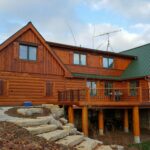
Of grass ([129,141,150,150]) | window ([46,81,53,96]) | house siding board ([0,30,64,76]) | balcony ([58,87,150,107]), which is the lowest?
grass ([129,141,150,150])

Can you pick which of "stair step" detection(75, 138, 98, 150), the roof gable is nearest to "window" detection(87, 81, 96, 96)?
the roof gable

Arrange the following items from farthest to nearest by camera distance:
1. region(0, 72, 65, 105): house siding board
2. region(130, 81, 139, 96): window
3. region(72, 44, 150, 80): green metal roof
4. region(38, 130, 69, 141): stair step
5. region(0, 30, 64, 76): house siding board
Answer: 1. region(130, 81, 139, 96): window
2. region(72, 44, 150, 80): green metal roof
3. region(0, 30, 64, 76): house siding board
4. region(0, 72, 65, 105): house siding board
5. region(38, 130, 69, 141): stair step

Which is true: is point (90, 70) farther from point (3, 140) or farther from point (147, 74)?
point (3, 140)

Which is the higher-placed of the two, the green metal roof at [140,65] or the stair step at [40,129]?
the green metal roof at [140,65]

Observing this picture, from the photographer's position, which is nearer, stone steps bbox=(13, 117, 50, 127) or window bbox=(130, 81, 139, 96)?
stone steps bbox=(13, 117, 50, 127)

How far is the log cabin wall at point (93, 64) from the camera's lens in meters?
Result: 22.5

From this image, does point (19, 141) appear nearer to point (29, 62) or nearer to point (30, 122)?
point (30, 122)

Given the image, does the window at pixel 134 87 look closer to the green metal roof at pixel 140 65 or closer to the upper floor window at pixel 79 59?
the green metal roof at pixel 140 65

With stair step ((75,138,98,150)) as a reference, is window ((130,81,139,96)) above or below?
above

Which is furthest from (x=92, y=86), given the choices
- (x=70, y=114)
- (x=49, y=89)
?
(x=70, y=114)

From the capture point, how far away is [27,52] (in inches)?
770

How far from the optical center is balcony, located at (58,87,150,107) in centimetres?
1661

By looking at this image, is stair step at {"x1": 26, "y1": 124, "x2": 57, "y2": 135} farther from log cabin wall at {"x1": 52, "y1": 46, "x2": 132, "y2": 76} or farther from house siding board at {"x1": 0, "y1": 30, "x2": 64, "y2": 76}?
log cabin wall at {"x1": 52, "y1": 46, "x2": 132, "y2": 76}

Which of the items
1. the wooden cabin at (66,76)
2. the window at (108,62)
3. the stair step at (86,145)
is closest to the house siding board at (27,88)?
the wooden cabin at (66,76)
